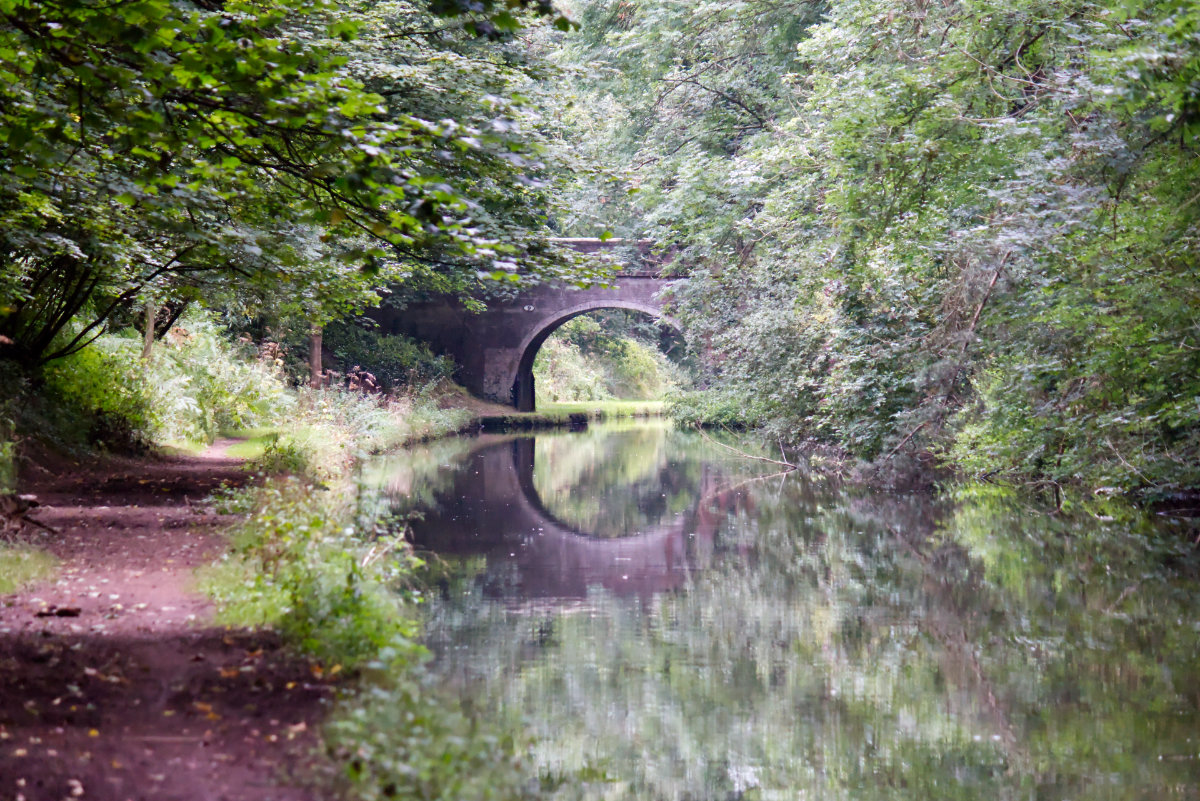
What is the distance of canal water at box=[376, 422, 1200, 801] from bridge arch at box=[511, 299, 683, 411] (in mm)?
14907

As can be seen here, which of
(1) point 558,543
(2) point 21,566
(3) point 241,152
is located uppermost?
(3) point 241,152

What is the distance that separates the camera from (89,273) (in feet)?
31.9

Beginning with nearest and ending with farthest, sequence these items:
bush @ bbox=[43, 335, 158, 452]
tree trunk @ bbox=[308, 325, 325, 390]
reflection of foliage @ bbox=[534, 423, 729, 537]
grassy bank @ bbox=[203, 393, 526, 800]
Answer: grassy bank @ bbox=[203, 393, 526, 800], bush @ bbox=[43, 335, 158, 452], reflection of foliage @ bbox=[534, 423, 729, 537], tree trunk @ bbox=[308, 325, 325, 390]

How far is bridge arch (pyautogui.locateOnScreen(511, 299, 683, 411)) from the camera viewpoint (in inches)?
1005

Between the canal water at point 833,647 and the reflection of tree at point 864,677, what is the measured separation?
0.05 feet

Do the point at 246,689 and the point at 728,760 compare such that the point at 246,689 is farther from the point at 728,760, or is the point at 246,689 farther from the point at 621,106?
the point at 621,106

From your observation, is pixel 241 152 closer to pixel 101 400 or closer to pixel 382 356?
pixel 101 400

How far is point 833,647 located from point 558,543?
3817mm

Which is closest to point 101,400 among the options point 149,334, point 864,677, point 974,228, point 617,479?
point 149,334

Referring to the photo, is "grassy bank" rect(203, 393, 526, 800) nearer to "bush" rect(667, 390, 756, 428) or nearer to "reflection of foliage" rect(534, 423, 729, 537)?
"reflection of foliage" rect(534, 423, 729, 537)

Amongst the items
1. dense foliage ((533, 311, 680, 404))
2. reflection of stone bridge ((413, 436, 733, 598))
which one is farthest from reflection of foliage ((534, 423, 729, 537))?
dense foliage ((533, 311, 680, 404))

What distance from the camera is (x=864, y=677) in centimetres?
525

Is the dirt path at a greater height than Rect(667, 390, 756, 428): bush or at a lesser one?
greater

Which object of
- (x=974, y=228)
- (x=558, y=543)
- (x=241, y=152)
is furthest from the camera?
(x=558, y=543)
